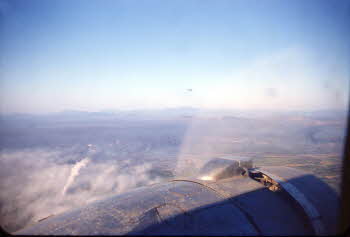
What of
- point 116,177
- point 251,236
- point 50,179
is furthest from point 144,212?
point 50,179

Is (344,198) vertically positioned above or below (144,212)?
above

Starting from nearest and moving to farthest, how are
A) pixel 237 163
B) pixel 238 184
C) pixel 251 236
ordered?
pixel 251 236, pixel 238 184, pixel 237 163

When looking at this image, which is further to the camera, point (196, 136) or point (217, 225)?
point (196, 136)

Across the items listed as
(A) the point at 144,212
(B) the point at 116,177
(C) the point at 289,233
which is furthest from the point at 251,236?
(B) the point at 116,177

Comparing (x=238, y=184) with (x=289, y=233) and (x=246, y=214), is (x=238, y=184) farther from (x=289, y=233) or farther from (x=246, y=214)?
(x=289, y=233)

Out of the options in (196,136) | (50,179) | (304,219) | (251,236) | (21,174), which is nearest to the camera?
(251,236)

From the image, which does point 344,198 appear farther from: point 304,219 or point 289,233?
point 289,233

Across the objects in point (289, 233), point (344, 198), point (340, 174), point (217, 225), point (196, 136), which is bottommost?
point (196, 136)
